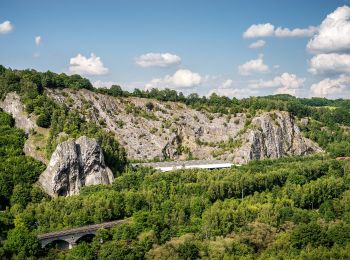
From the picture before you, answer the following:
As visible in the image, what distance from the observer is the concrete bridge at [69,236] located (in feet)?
190

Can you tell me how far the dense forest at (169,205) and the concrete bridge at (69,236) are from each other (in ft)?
3.60

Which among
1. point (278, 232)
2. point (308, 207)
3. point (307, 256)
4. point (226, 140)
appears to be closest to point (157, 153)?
point (226, 140)

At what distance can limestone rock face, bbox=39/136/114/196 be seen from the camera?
74.0 m

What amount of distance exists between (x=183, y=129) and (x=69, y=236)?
164ft

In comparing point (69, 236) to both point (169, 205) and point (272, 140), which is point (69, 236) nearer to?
point (169, 205)

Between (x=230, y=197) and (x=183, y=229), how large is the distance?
16.9 m

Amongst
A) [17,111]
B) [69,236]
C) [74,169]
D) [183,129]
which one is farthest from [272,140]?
[69,236]

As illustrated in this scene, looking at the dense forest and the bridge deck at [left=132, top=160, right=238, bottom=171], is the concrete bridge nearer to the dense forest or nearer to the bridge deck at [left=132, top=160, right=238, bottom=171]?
the dense forest

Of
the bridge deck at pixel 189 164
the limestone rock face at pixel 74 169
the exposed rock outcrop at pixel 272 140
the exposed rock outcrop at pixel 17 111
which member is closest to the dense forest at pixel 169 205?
the exposed rock outcrop at pixel 17 111

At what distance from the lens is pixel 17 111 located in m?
88.6

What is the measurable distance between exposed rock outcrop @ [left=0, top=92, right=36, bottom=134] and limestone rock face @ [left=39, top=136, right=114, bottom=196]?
12.0 metres

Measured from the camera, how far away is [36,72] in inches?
3888

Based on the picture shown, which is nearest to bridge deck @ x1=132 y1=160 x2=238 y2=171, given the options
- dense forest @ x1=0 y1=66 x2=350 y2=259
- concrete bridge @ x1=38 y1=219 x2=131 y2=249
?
dense forest @ x1=0 y1=66 x2=350 y2=259

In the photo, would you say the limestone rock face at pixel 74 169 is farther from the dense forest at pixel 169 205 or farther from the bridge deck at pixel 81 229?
the bridge deck at pixel 81 229
